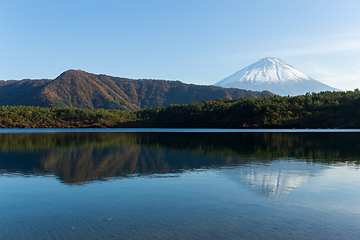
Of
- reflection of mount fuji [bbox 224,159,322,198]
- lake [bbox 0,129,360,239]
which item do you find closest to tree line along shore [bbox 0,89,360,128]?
reflection of mount fuji [bbox 224,159,322,198]

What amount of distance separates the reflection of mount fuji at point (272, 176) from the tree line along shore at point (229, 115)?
92016 mm

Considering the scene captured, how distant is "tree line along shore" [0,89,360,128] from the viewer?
102 m

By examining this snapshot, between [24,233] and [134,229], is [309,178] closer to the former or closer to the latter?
[134,229]

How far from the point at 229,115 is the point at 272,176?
113604 mm

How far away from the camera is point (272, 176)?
1427 centimetres

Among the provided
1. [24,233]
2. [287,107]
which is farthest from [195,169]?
[287,107]

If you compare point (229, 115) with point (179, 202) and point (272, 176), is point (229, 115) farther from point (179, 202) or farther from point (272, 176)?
point (179, 202)

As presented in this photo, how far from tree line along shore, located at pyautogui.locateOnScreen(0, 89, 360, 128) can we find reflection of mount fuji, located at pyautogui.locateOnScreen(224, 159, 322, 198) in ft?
302

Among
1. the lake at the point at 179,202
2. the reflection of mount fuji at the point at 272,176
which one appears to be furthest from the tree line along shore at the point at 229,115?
the lake at the point at 179,202

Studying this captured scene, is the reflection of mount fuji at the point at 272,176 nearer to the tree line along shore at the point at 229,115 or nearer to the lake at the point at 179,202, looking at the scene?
the lake at the point at 179,202

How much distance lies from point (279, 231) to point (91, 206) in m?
5.60

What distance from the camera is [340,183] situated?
12852 millimetres

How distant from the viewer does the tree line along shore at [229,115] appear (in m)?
102

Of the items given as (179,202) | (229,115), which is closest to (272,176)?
(179,202)
